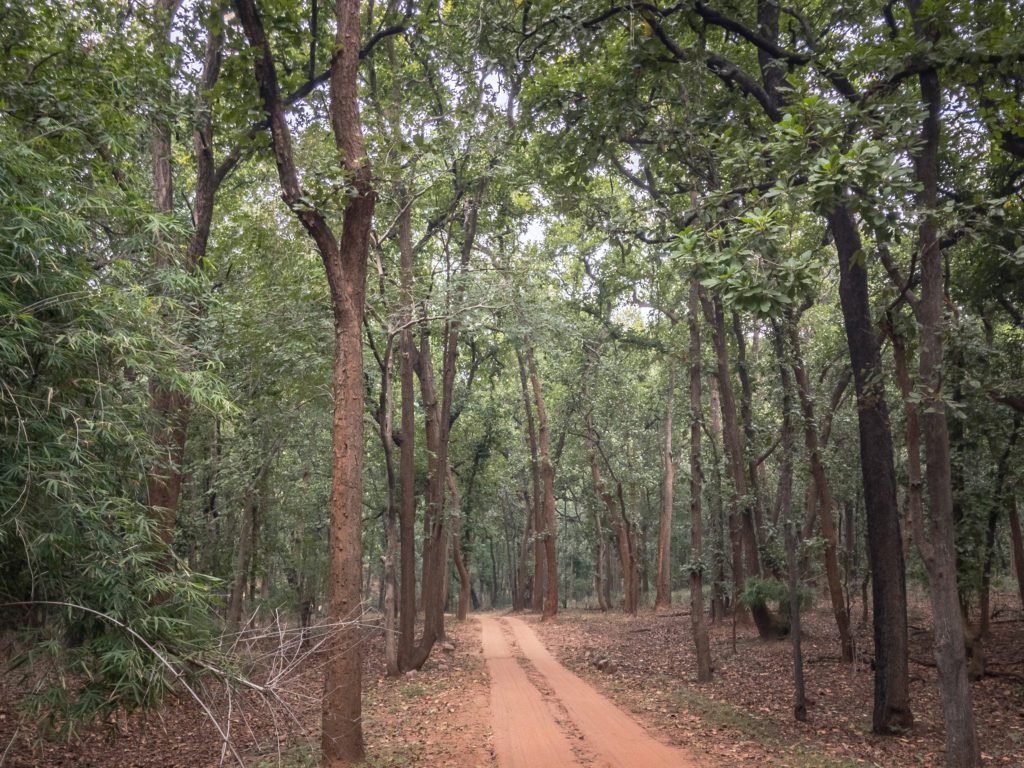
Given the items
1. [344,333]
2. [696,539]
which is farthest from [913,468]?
[344,333]

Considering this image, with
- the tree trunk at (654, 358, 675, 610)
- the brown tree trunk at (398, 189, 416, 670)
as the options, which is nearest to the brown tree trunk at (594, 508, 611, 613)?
the tree trunk at (654, 358, 675, 610)

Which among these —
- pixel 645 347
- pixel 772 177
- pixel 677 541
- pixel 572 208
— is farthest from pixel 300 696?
pixel 677 541

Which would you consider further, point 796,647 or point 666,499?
point 666,499

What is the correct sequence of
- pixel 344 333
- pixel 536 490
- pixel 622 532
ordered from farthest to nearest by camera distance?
pixel 622 532 < pixel 536 490 < pixel 344 333

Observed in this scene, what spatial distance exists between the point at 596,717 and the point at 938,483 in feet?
20.4

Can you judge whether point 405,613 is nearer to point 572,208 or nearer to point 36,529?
point 572,208

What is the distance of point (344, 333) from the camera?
884cm

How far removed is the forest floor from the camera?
26.7 feet

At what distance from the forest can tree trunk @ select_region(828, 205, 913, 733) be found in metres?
0.06

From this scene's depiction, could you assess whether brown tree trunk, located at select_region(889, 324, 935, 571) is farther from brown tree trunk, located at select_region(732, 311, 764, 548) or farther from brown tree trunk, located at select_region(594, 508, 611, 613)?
brown tree trunk, located at select_region(594, 508, 611, 613)

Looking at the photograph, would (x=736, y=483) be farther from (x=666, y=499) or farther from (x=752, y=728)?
(x=666, y=499)

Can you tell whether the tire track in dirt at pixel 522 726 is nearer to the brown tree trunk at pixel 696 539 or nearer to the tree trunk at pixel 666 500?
the brown tree trunk at pixel 696 539

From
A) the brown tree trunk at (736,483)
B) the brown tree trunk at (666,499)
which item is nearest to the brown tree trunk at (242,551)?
the brown tree trunk at (736,483)

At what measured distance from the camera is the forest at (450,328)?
581 centimetres
